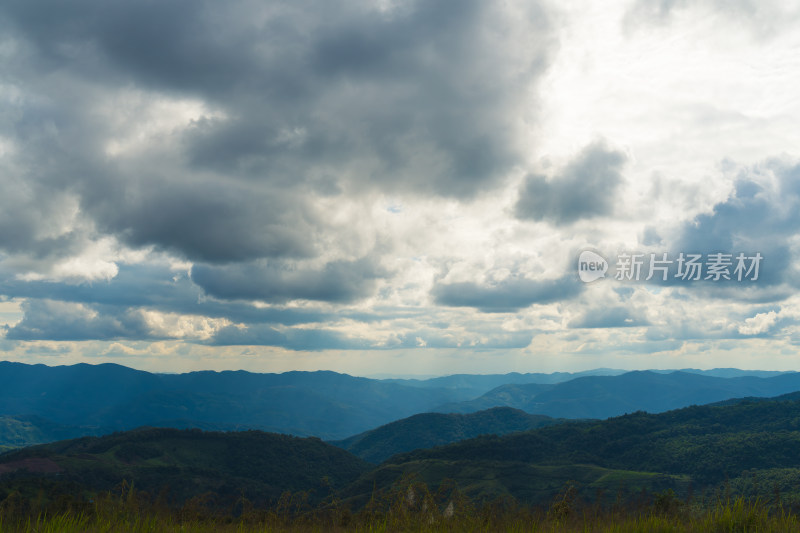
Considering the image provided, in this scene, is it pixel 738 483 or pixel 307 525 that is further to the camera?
pixel 738 483

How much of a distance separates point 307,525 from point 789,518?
10253mm

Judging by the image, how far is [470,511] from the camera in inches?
447

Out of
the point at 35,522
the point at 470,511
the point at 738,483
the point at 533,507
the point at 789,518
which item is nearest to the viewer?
the point at 35,522

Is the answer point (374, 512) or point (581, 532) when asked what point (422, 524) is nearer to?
point (374, 512)

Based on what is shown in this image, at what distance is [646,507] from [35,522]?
1286cm

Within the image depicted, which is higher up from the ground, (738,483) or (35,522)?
(35,522)

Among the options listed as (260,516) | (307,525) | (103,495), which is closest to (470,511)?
(307,525)

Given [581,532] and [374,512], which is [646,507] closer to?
[581,532]

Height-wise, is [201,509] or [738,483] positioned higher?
[201,509]

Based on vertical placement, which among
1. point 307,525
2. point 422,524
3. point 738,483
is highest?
point 422,524

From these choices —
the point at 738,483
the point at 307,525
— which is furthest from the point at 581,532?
the point at 738,483

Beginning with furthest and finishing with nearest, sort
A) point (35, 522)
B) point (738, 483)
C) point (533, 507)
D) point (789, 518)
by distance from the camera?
point (738, 483) < point (533, 507) < point (789, 518) < point (35, 522)

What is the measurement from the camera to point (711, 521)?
34.2ft

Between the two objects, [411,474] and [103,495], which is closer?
[103,495]
